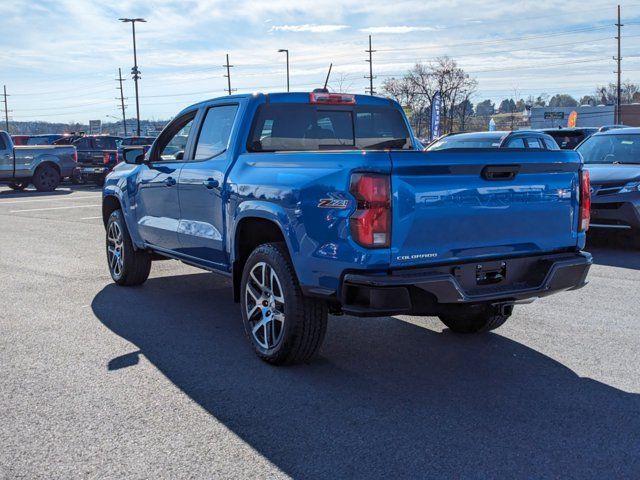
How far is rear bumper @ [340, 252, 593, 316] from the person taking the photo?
13.6 ft

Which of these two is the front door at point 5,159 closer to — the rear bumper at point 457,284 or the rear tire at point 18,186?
the rear tire at point 18,186

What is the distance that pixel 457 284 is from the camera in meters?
4.28

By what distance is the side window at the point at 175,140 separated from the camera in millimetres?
6633

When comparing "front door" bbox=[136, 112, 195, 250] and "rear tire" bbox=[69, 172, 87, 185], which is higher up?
"front door" bbox=[136, 112, 195, 250]

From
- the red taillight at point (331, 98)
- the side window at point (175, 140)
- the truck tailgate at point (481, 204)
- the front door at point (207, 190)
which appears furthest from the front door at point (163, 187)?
the truck tailgate at point (481, 204)

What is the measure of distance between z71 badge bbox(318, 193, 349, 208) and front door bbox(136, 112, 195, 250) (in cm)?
242

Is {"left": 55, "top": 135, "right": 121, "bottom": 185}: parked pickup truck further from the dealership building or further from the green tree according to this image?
the green tree

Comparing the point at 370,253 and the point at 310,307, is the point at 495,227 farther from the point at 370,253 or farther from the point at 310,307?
the point at 310,307

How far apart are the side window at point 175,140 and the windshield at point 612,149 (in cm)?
741

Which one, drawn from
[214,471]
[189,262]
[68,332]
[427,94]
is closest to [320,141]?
[189,262]

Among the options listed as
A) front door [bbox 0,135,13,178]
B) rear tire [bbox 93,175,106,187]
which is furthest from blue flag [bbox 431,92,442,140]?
front door [bbox 0,135,13,178]

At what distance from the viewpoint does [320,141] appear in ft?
19.8

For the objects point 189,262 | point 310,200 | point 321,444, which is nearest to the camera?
point 321,444

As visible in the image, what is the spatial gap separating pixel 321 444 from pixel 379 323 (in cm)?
260
